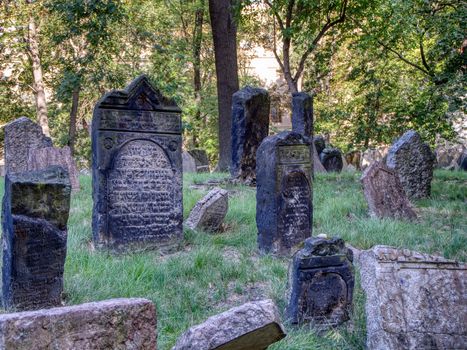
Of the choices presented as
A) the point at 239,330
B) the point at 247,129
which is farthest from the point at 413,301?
the point at 247,129

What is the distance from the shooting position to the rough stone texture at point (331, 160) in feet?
61.7

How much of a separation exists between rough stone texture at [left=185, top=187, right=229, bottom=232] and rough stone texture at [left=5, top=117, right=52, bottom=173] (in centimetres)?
683

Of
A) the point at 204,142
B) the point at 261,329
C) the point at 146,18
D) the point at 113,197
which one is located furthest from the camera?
the point at 204,142

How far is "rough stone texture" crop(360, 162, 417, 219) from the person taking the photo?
8.73 metres

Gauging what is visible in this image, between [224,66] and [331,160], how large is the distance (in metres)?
5.10

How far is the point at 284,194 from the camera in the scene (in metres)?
7.06

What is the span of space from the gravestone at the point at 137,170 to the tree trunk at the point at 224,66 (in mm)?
8900

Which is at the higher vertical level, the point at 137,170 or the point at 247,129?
the point at 247,129

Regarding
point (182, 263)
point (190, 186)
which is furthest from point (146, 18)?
point (182, 263)

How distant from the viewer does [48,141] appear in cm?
1384

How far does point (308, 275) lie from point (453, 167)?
1949cm

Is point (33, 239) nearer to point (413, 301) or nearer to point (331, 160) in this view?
point (413, 301)

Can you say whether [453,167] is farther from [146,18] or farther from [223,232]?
[223,232]

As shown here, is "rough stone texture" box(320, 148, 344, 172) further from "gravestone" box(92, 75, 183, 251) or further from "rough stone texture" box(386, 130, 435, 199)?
"gravestone" box(92, 75, 183, 251)
